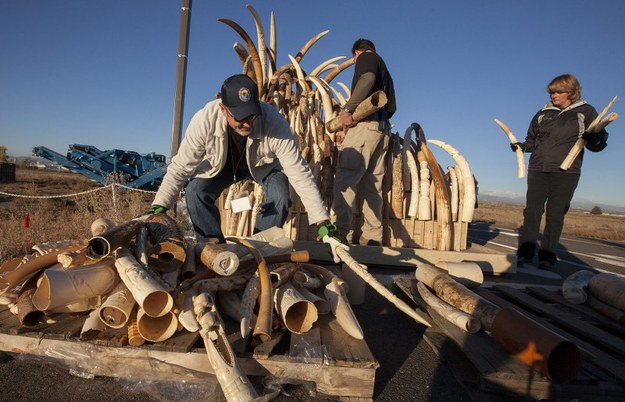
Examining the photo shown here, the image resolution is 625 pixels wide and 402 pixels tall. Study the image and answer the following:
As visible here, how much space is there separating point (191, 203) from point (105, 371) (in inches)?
83.2

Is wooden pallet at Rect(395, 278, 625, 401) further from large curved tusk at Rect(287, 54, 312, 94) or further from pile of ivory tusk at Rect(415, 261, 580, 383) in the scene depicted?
large curved tusk at Rect(287, 54, 312, 94)

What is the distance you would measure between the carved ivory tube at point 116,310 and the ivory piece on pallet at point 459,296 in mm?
1990

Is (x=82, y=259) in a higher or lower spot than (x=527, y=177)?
lower

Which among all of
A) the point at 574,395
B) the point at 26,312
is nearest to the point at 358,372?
the point at 574,395

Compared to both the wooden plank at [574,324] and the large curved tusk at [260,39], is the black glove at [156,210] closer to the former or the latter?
the wooden plank at [574,324]

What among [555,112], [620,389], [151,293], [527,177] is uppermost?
[555,112]

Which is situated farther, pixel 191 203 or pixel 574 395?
pixel 191 203

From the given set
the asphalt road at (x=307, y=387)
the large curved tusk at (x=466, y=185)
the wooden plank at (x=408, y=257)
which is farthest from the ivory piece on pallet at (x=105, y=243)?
the large curved tusk at (x=466, y=185)

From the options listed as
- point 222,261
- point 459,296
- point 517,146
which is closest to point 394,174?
point 517,146

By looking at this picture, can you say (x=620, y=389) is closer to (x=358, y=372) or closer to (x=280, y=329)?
(x=358, y=372)

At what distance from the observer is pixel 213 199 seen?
3.83 m

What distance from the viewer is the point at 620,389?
1852 millimetres

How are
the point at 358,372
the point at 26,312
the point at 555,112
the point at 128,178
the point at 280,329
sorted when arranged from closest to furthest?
the point at 358,372 → the point at 26,312 → the point at 280,329 → the point at 555,112 → the point at 128,178

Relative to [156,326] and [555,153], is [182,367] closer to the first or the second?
[156,326]
